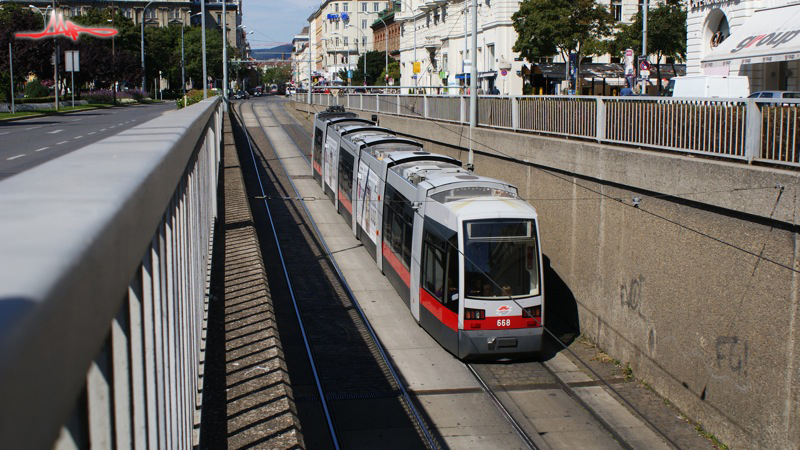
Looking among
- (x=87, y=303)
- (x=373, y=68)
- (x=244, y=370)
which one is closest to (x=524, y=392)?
(x=244, y=370)

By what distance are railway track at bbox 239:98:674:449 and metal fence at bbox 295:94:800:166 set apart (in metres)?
4.45

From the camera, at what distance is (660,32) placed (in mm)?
45719

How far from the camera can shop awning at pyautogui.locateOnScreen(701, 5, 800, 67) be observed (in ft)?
84.7

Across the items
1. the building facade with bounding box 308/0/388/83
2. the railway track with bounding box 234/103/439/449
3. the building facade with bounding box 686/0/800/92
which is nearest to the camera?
the railway track with bounding box 234/103/439/449

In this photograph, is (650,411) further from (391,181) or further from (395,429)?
(391,181)

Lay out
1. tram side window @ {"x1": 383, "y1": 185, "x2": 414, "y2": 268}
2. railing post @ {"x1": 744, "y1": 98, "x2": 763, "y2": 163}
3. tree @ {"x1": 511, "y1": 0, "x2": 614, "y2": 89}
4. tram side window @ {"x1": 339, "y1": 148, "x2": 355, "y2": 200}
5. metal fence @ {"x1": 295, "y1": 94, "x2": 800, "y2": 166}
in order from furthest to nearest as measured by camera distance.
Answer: tree @ {"x1": 511, "y1": 0, "x2": 614, "y2": 89} → tram side window @ {"x1": 339, "y1": 148, "x2": 355, "y2": 200} → tram side window @ {"x1": 383, "y1": 185, "x2": 414, "y2": 268} → railing post @ {"x1": 744, "y1": 98, "x2": 763, "y2": 163} → metal fence @ {"x1": 295, "y1": 94, "x2": 800, "y2": 166}

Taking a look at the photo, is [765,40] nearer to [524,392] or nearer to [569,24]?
[524,392]

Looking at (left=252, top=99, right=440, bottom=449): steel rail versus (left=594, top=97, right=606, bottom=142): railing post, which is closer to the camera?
(left=252, top=99, right=440, bottom=449): steel rail

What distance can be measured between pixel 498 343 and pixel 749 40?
17.9 metres

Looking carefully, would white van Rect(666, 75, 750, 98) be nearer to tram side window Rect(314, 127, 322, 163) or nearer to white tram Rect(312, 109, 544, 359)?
white tram Rect(312, 109, 544, 359)

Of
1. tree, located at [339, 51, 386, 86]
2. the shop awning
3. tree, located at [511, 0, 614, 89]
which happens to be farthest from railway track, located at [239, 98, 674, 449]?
tree, located at [339, 51, 386, 86]

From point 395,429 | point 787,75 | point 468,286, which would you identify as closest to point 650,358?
point 468,286

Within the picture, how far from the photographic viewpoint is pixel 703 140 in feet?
Answer: 46.0

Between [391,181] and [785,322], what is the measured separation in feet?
34.1
